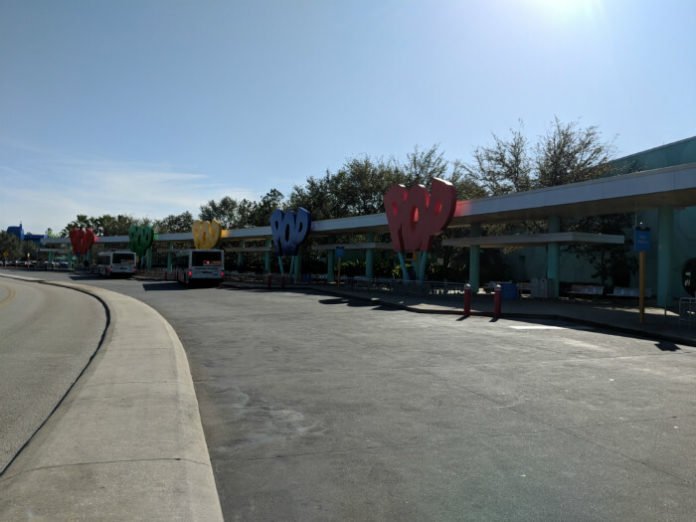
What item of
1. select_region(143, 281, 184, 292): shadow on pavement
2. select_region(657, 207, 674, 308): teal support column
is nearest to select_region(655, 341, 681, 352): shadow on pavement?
select_region(657, 207, 674, 308): teal support column

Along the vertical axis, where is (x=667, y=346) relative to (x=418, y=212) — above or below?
below

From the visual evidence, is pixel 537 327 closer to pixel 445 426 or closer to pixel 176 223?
pixel 445 426

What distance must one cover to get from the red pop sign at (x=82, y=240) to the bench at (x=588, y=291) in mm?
68107

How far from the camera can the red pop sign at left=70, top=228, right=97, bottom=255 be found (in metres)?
80.2

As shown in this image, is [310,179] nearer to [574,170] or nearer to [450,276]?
[450,276]

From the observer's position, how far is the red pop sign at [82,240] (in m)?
80.2

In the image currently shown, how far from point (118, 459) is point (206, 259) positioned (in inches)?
1412

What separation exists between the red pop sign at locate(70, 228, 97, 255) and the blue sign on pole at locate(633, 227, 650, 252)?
76355mm

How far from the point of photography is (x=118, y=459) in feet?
15.5

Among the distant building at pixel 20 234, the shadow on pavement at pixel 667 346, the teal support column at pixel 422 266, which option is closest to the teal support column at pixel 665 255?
the shadow on pavement at pixel 667 346

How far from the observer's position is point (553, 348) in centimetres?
1216

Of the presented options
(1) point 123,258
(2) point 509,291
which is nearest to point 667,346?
(2) point 509,291

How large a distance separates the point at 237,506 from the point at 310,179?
55.2 metres

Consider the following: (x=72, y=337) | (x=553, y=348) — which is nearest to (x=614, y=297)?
(x=553, y=348)
